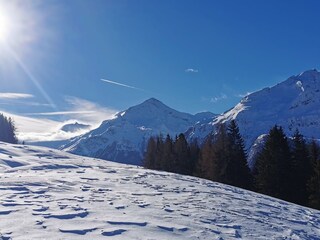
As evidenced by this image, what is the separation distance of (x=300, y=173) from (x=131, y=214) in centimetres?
2709

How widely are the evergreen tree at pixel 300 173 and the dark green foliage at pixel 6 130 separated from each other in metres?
71.2

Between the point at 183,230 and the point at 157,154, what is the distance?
5472 cm

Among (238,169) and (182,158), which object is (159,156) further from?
(238,169)

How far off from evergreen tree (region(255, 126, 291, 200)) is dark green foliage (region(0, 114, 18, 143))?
7043 cm

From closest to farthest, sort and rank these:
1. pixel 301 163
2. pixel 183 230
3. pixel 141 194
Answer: pixel 183 230 < pixel 141 194 < pixel 301 163

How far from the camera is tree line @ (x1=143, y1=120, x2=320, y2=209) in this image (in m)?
35.1

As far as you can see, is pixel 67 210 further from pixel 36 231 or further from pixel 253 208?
pixel 253 208

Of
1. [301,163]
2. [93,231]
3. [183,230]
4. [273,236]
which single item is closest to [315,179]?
[301,163]

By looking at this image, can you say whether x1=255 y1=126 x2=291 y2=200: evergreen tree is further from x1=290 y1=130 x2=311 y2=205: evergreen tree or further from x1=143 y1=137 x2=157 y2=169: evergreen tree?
x1=143 y1=137 x2=157 y2=169: evergreen tree

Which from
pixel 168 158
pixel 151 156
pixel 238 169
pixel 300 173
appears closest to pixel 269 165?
pixel 300 173

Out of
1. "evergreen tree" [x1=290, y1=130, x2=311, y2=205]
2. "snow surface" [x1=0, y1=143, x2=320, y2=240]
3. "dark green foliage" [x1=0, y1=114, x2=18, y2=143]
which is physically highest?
"dark green foliage" [x1=0, y1=114, x2=18, y2=143]

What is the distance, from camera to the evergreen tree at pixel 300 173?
3553cm

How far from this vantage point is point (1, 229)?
10398 mm

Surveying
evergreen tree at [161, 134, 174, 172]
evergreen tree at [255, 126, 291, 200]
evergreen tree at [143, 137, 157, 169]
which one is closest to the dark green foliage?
evergreen tree at [143, 137, 157, 169]
